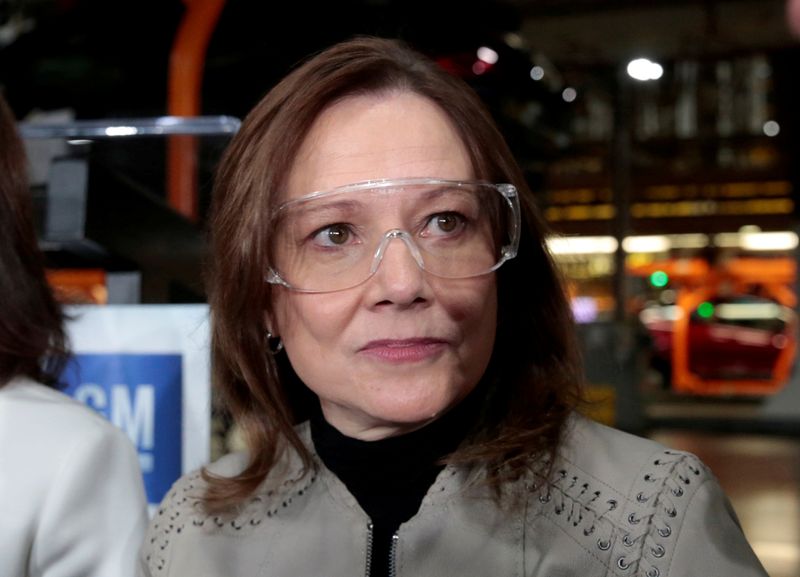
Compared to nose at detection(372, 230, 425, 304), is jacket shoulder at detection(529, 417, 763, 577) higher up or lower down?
lower down

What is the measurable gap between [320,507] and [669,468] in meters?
0.43

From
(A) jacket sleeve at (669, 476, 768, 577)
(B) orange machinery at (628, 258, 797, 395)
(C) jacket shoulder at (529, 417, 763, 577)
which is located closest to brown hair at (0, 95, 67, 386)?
(C) jacket shoulder at (529, 417, 763, 577)

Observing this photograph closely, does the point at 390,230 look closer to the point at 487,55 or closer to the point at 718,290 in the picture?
the point at 487,55

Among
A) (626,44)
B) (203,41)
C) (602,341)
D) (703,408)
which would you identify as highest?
(626,44)

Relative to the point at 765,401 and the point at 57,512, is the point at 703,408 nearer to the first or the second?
the point at 765,401

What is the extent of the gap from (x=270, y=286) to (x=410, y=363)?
235 mm

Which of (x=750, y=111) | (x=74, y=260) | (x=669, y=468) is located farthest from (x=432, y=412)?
(x=750, y=111)

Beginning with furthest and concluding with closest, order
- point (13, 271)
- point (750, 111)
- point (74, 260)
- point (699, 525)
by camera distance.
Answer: point (750, 111)
point (74, 260)
point (13, 271)
point (699, 525)

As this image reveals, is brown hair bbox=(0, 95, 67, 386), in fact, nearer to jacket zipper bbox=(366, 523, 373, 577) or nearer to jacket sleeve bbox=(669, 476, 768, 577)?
jacket zipper bbox=(366, 523, 373, 577)

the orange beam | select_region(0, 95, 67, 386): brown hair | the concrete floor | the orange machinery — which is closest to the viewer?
select_region(0, 95, 67, 386): brown hair

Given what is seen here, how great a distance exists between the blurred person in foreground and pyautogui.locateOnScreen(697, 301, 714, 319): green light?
13.3m

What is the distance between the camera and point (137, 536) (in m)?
1.51

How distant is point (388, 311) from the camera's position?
46.4 inches

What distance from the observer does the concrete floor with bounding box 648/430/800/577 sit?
16.9 ft
